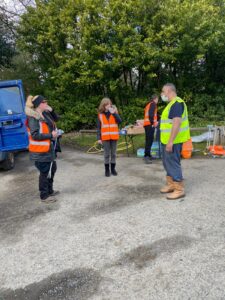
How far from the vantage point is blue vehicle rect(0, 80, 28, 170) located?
799cm

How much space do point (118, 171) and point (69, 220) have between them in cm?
278

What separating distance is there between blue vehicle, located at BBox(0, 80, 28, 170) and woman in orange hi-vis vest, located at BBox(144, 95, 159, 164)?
3.30 metres

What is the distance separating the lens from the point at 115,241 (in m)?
3.77

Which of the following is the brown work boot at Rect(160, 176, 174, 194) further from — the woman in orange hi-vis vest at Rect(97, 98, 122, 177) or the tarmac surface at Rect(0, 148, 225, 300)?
the woman in orange hi-vis vest at Rect(97, 98, 122, 177)

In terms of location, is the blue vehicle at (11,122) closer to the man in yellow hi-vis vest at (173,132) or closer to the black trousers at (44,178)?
the black trousers at (44,178)

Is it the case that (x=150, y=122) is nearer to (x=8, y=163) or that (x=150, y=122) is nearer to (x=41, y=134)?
(x=41, y=134)

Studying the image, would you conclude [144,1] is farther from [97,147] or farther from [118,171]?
[118,171]

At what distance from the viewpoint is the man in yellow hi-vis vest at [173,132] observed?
4594 mm

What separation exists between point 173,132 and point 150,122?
3117mm

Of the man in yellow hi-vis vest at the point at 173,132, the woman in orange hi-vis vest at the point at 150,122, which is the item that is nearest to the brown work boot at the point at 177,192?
the man in yellow hi-vis vest at the point at 173,132

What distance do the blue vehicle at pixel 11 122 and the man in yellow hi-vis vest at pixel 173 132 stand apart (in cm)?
466

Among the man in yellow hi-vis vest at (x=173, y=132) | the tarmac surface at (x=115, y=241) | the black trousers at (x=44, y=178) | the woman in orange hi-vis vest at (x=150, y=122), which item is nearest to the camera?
the tarmac surface at (x=115, y=241)

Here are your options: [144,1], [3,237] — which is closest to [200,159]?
[3,237]

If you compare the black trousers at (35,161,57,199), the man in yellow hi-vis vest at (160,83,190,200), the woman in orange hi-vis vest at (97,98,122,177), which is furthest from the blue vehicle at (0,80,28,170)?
the man in yellow hi-vis vest at (160,83,190,200)
